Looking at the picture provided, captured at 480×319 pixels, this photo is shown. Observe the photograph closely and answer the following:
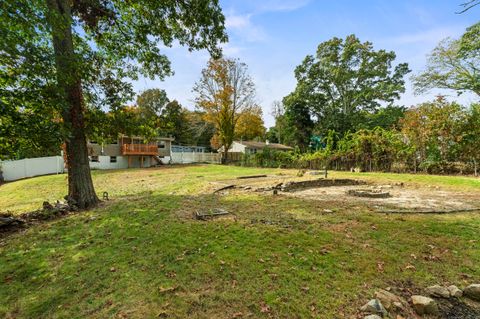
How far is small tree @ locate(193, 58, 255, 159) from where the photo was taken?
85.7 feet

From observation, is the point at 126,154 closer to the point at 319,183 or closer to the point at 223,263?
the point at 319,183

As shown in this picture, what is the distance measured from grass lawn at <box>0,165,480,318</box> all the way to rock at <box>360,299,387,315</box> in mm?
100

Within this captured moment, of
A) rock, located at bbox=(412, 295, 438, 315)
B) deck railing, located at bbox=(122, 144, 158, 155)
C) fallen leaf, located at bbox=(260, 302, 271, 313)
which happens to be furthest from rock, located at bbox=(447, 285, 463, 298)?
deck railing, located at bbox=(122, 144, 158, 155)

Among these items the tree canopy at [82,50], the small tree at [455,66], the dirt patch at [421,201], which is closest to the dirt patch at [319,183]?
the dirt patch at [421,201]

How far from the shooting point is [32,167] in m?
20.5

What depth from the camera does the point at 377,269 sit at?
10.0ft

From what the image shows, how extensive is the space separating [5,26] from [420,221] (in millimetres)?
7931

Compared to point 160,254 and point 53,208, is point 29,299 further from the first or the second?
point 53,208

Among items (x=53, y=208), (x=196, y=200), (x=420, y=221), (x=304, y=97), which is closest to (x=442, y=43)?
(x=304, y=97)

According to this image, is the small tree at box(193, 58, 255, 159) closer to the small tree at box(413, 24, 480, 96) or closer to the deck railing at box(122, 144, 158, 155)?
the deck railing at box(122, 144, 158, 155)

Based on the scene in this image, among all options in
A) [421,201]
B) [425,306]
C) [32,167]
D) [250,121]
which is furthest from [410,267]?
[250,121]

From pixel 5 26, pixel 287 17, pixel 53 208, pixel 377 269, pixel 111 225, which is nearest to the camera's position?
pixel 377 269

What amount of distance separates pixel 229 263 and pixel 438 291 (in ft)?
7.66

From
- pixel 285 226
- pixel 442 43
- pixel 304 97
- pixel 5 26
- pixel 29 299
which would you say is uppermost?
pixel 442 43
